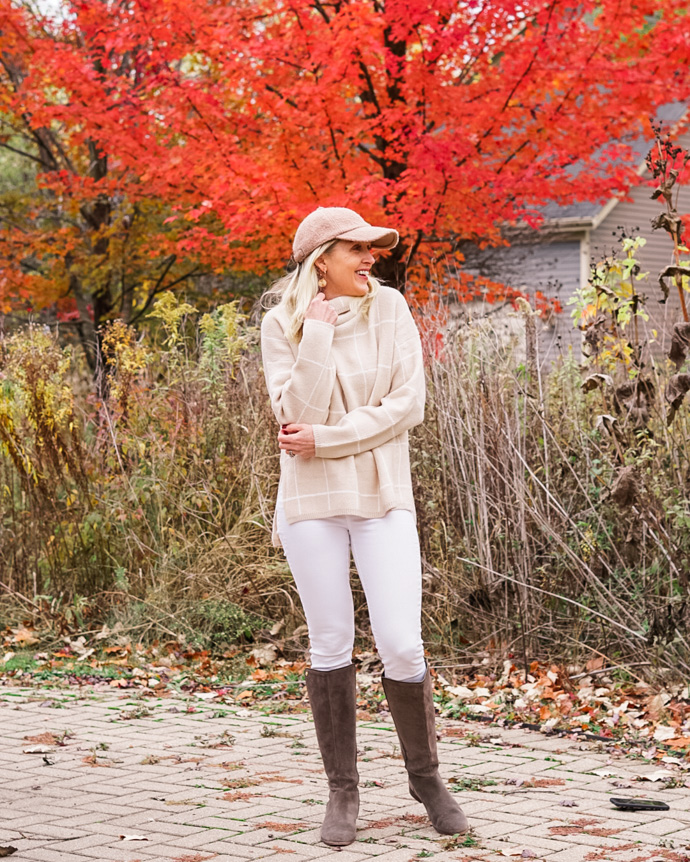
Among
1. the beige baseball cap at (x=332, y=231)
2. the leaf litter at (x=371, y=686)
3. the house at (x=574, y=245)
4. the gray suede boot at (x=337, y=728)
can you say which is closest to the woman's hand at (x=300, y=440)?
the beige baseball cap at (x=332, y=231)

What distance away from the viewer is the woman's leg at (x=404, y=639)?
12.3ft

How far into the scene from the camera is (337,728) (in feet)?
12.8

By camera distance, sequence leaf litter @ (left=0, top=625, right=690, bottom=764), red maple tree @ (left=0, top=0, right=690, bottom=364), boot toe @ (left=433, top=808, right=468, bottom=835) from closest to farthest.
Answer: boot toe @ (left=433, top=808, right=468, bottom=835) < leaf litter @ (left=0, top=625, right=690, bottom=764) < red maple tree @ (left=0, top=0, right=690, bottom=364)

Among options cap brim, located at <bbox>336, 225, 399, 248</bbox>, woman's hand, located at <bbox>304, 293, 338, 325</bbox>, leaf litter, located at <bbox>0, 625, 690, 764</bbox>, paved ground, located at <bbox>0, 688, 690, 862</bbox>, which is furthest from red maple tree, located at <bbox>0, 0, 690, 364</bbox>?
woman's hand, located at <bbox>304, 293, 338, 325</bbox>

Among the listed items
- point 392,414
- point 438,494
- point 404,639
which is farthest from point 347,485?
point 438,494

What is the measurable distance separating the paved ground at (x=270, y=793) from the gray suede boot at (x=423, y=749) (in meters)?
0.07

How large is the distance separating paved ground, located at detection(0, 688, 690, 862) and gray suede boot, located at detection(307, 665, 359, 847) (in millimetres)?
148

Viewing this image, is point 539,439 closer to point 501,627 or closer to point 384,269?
point 501,627

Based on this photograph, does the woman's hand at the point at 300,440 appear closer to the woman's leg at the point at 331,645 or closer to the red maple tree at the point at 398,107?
the woman's leg at the point at 331,645

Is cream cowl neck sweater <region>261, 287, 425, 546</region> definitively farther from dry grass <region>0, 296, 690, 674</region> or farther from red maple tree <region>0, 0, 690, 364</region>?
red maple tree <region>0, 0, 690, 364</region>

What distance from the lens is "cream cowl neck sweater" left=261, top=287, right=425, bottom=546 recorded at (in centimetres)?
378

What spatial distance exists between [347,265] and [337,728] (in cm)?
157

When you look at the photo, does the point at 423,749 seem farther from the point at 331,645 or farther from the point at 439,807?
the point at 331,645

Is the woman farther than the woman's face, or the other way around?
the woman's face
